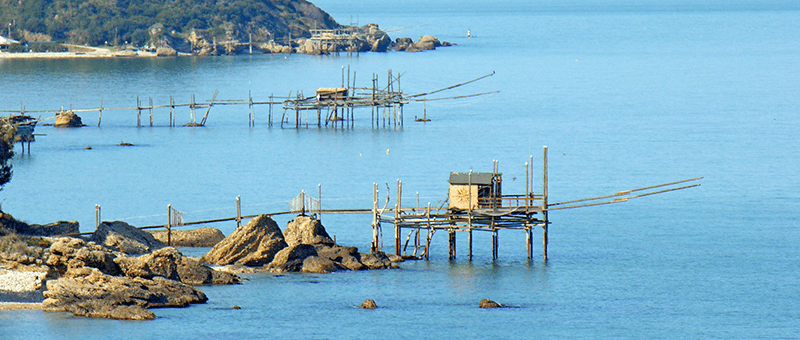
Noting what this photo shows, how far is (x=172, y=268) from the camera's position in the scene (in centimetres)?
4075

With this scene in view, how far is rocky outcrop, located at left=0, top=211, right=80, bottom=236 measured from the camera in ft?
148

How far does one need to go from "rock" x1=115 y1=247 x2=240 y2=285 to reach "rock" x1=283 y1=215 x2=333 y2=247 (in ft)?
19.7

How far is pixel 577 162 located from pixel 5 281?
50.9 metres

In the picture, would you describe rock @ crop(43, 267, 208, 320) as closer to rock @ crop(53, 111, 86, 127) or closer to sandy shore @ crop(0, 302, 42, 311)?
sandy shore @ crop(0, 302, 42, 311)

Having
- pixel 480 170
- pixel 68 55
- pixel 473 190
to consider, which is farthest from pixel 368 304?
pixel 68 55

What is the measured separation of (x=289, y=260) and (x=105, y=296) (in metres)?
10.2

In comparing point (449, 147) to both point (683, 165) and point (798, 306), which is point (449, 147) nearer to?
point (683, 165)

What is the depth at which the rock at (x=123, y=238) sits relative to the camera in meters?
45.4

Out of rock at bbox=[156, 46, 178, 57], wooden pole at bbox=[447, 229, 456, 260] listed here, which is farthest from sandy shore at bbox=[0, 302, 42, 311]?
rock at bbox=[156, 46, 178, 57]

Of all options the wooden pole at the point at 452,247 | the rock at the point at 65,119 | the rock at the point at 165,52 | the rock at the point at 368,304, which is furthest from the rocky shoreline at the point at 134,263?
the rock at the point at 165,52

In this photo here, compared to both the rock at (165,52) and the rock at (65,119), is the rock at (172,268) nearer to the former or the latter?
the rock at (65,119)

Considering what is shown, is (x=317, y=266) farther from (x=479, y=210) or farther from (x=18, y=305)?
(x=18, y=305)

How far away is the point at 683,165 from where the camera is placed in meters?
78.9

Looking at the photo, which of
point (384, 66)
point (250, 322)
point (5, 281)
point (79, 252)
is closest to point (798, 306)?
point (250, 322)
